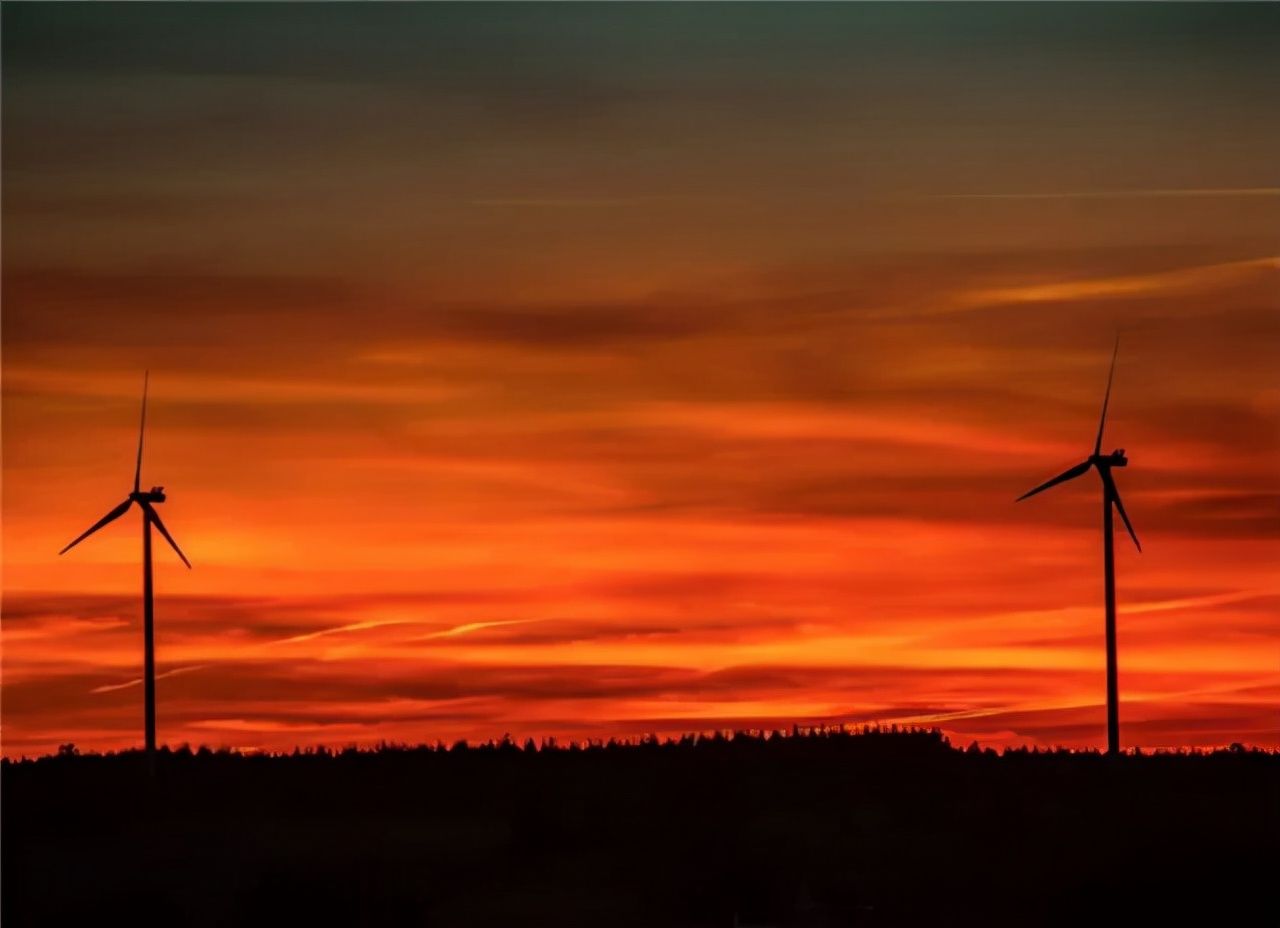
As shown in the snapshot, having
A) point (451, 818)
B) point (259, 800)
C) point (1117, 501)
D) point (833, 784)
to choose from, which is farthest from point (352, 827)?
point (1117, 501)

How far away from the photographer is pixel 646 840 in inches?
3113

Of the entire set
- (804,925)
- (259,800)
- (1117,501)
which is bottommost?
(804,925)

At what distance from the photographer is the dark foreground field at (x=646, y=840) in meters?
63.0

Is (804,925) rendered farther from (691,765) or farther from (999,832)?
(691,765)

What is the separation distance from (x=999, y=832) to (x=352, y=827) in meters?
22.5

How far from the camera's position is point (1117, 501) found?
3590 inches

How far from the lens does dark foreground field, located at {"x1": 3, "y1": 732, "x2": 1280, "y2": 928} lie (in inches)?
2479

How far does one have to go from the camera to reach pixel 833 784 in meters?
100

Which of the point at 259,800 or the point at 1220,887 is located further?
the point at 259,800

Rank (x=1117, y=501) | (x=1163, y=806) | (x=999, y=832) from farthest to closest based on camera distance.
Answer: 1. (x=1117, y=501)
2. (x=1163, y=806)
3. (x=999, y=832)

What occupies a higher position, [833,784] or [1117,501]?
[1117,501]

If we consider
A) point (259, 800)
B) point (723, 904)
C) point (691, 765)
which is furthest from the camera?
point (691, 765)

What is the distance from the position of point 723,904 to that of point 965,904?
601 cm

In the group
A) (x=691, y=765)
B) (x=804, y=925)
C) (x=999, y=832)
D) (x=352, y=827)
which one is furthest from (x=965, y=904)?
(x=691, y=765)
